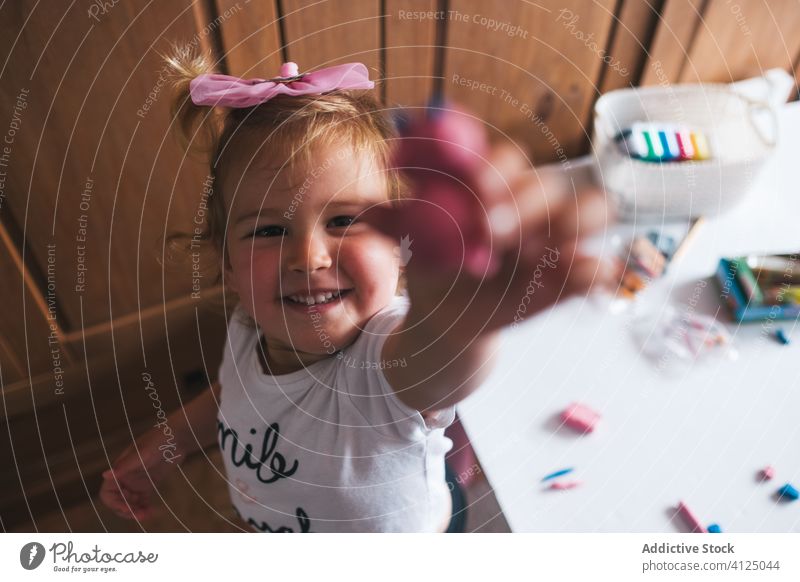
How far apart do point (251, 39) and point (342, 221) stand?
16 centimetres

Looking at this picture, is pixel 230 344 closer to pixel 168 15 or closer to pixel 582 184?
pixel 168 15

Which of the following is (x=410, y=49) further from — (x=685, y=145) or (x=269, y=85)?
(x=685, y=145)

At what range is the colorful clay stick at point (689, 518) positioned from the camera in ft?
1.46

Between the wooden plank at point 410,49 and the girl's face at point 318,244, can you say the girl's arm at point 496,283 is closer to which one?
the girl's face at point 318,244

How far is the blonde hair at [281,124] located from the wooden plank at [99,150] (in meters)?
0.02

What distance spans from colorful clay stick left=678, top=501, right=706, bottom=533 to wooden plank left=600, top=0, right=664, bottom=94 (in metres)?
0.40

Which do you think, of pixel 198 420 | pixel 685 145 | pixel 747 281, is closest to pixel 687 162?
pixel 685 145

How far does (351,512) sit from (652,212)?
40 centimetres

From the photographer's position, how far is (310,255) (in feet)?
1.29

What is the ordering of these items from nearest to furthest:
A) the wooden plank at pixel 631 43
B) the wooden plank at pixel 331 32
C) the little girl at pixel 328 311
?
the little girl at pixel 328 311 → the wooden plank at pixel 331 32 → the wooden plank at pixel 631 43

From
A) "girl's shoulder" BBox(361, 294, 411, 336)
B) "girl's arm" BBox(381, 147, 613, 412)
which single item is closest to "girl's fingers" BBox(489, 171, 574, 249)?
"girl's arm" BBox(381, 147, 613, 412)

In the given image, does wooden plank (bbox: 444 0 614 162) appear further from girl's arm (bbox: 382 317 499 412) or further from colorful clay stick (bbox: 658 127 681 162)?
girl's arm (bbox: 382 317 499 412)

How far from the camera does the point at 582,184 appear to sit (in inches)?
24.3

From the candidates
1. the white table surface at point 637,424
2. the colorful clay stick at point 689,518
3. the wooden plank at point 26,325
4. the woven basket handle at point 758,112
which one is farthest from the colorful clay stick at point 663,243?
the wooden plank at point 26,325
